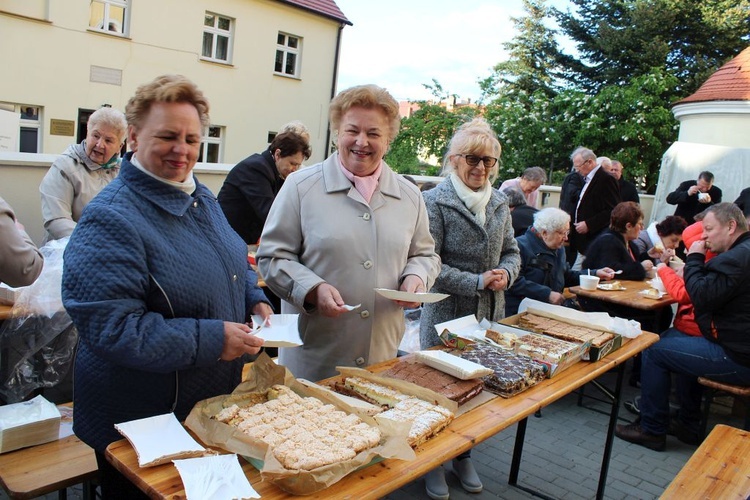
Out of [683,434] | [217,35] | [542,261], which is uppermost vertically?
[217,35]

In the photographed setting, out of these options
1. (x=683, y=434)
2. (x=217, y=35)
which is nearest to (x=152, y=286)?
(x=683, y=434)

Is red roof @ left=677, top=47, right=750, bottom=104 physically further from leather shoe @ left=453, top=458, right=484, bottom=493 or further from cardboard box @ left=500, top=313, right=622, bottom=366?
leather shoe @ left=453, top=458, right=484, bottom=493

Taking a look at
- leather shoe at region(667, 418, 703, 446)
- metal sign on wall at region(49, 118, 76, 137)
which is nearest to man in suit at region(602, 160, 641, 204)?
leather shoe at region(667, 418, 703, 446)

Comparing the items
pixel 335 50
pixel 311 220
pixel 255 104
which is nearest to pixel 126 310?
pixel 311 220

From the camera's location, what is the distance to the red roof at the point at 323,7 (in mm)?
18661

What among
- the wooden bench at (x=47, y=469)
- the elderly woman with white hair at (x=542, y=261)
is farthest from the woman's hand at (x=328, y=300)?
the elderly woman with white hair at (x=542, y=261)

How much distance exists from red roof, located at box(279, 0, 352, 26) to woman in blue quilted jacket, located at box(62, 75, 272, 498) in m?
18.0

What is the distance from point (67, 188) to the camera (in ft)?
14.0

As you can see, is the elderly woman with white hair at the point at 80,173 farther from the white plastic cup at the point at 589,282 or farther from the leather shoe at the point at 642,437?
the leather shoe at the point at 642,437

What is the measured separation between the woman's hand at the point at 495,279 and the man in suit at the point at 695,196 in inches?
314

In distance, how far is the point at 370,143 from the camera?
2436mm

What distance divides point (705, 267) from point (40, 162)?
539 centimetres

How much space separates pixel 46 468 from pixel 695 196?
1022cm

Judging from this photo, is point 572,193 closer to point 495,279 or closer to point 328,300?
point 495,279
